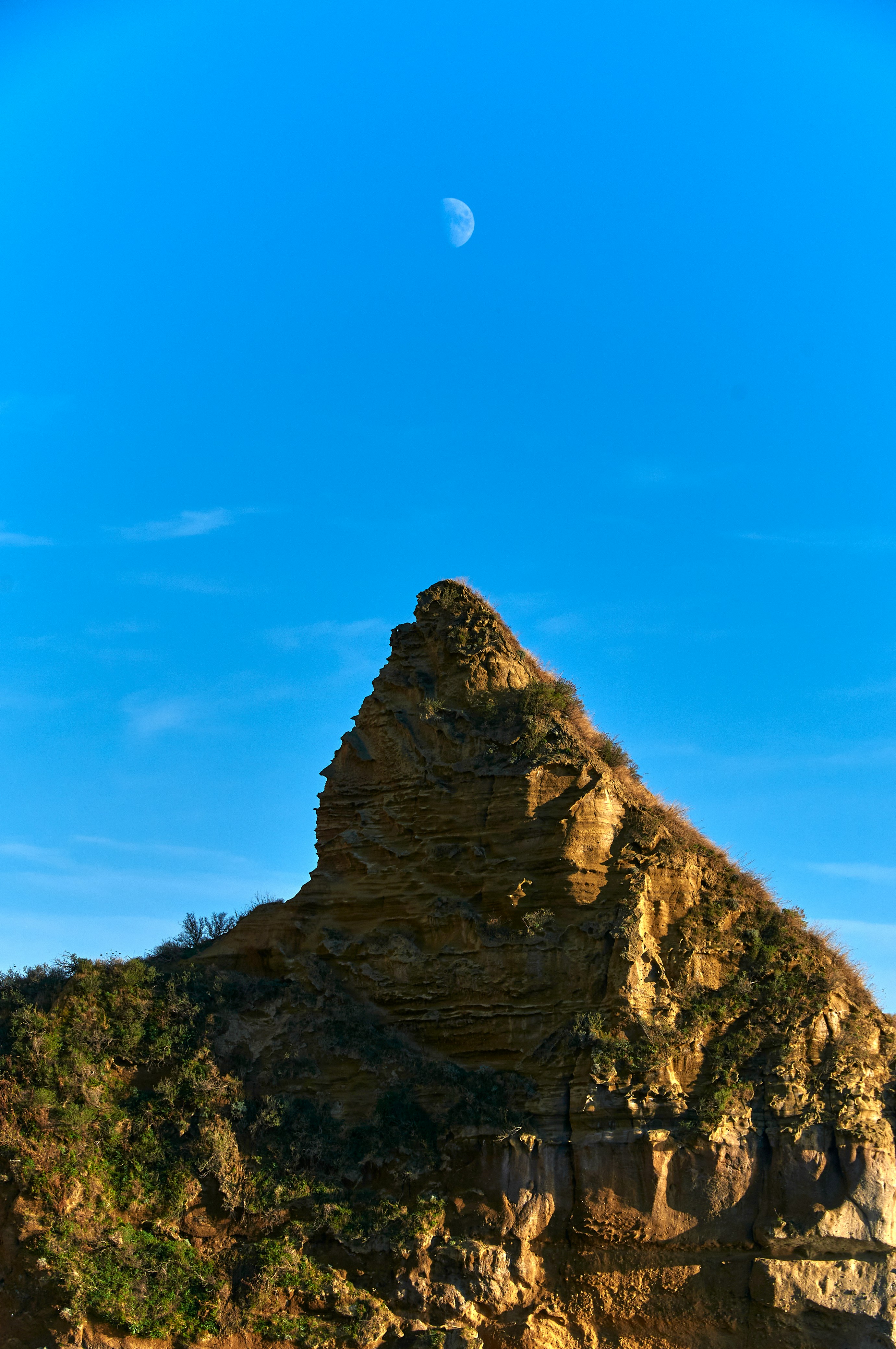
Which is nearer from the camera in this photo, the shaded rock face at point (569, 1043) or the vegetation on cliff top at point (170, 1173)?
the shaded rock face at point (569, 1043)

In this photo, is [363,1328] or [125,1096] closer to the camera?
[363,1328]

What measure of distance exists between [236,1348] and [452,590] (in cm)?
1587

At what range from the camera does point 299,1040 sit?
77.4 feet

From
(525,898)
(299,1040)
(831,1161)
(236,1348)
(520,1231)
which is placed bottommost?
(236,1348)

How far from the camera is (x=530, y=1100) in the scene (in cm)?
2170

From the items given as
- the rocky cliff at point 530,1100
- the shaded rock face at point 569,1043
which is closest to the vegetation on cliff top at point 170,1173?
the rocky cliff at point 530,1100

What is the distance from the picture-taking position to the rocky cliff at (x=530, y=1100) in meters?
20.1

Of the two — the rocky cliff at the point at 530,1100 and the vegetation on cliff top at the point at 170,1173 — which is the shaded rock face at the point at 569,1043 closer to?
the rocky cliff at the point at 530,1100

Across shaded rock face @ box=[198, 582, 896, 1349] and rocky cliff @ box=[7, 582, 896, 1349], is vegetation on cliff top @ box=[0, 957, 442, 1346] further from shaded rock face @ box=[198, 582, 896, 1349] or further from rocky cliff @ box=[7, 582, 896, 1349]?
shaded rock face @ box=[198, 582, 896, 1349]

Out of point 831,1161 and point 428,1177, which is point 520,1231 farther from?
point 831,1161

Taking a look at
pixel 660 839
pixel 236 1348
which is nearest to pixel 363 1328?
pixel 236 1348

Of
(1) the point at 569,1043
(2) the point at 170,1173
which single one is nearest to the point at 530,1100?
(1) the point at 569,1043

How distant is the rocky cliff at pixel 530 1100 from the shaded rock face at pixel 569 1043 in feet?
0.17

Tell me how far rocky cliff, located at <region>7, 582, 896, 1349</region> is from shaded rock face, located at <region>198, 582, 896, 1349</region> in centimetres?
5
